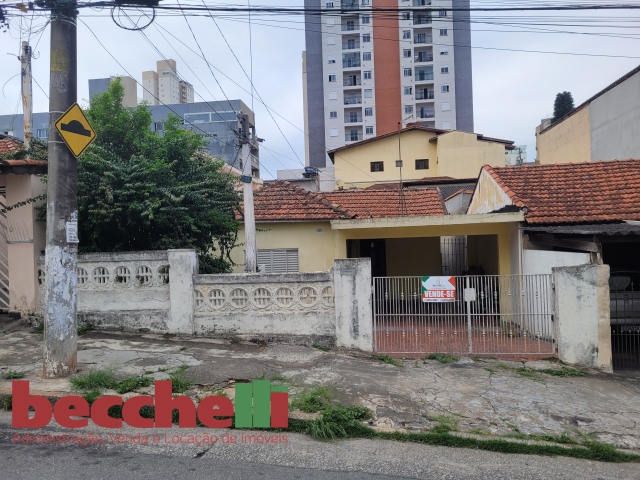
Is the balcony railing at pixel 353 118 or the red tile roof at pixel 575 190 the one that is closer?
the red tile roof at pixel 575 190

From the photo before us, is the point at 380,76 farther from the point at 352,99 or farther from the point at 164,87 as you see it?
the point at 164,87

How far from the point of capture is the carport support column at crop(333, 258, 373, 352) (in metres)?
8.31

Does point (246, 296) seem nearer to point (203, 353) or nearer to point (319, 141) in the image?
point (203, 353)

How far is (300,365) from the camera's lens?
289 inches

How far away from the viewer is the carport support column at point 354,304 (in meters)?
8.31

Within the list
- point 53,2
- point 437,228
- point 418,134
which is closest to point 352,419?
point 53,2

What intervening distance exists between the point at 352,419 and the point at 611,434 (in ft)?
9.33

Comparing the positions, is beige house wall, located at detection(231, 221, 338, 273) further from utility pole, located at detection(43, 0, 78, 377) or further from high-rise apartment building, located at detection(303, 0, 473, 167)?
high-rise apartment building, located at detection(303, 0, 473, 167)

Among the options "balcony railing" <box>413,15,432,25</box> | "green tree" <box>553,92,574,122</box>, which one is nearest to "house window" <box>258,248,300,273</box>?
"green tree" <box>553,92,574,122</box>

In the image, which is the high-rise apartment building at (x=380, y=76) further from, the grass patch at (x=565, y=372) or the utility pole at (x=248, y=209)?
the grass patch at (x=565, y=372)

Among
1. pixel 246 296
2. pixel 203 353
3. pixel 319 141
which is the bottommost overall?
pixel 203 353

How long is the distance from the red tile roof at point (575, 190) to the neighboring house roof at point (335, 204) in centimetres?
252

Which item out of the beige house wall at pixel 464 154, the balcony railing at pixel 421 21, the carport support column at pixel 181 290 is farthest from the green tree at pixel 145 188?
the balcony railing at pixel 421 21

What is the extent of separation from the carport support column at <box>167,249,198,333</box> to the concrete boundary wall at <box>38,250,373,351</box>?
18 millimetres
